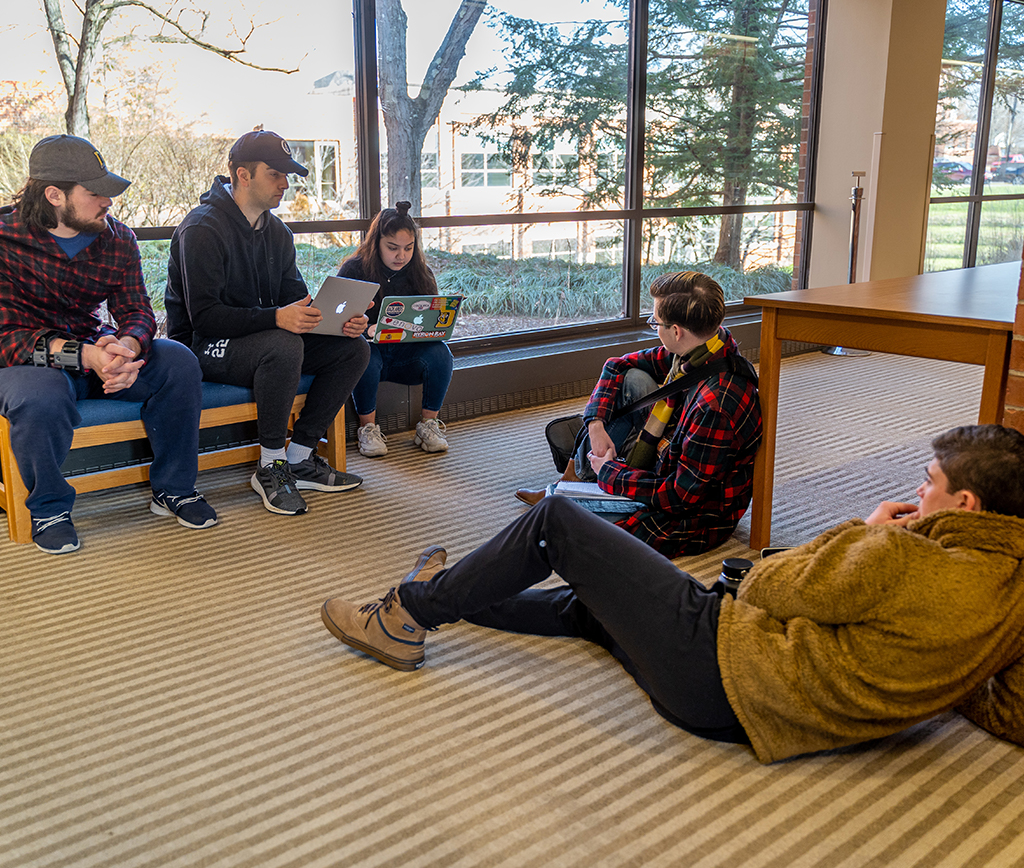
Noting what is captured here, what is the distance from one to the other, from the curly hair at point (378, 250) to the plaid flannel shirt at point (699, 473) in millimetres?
1210

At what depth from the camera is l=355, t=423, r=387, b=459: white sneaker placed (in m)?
3.57

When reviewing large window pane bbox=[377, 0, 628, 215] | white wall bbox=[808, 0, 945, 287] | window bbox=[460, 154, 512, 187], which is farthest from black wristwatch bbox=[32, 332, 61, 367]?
Answer: white wall bbox=[808, 0, 945, 287]

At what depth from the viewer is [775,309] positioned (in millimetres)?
2531

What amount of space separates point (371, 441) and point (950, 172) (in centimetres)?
525

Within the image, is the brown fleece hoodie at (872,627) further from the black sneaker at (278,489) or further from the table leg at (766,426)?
the black sneaker at (278,489)

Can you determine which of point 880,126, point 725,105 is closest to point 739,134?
point 725,105

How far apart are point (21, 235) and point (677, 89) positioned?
Result: 350 cm

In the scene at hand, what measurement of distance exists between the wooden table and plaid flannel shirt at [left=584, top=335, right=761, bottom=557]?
0.20ft

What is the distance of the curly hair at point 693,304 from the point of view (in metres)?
2.46

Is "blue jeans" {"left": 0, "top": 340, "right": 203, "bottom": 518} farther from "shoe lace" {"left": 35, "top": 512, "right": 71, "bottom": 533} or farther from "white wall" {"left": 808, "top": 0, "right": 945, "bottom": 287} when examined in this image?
"white wall" {"left": 808, "top": 0, "right": 945, "bottom": 287}

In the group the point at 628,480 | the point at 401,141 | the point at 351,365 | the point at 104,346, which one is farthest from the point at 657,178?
the point at 104,346

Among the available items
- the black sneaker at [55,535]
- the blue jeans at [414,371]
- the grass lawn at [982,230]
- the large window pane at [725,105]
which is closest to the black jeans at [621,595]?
the black sneaker at [55,535]

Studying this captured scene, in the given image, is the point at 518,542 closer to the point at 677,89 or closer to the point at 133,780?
the point at 133,780

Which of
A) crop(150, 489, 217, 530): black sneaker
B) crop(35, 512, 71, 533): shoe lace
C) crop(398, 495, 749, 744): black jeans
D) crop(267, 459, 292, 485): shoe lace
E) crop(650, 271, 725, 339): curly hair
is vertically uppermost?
crop(650, 271, 725, 339): curly hair
